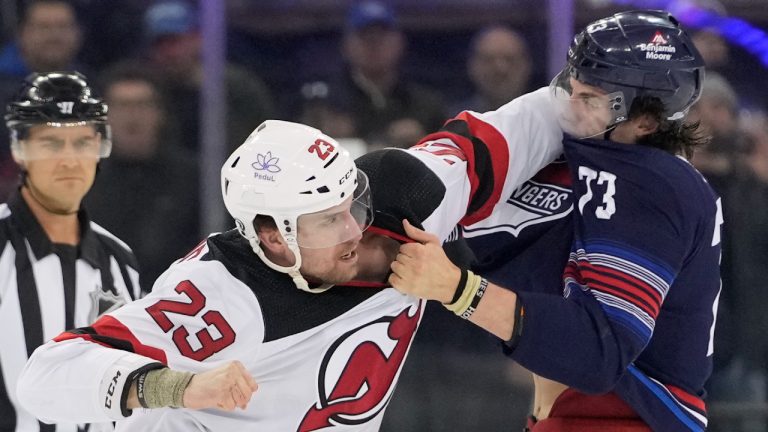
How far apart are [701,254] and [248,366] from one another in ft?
3.29

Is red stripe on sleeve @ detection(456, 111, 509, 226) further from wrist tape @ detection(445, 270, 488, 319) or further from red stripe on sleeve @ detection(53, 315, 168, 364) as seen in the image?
red stripe on sleeve @ detection(53, 315, 168, 364)

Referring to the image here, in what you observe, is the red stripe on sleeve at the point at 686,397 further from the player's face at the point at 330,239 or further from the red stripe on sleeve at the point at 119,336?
the red stripe on sleeve at the point at 119,336

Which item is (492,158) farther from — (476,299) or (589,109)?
(476,299)

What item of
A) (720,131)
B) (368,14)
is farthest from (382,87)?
(720,131)

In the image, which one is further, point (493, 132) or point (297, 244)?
point (493, 132)

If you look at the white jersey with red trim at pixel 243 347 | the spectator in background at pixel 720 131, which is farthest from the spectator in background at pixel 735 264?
the white jersey with red trim at pixel 243 347

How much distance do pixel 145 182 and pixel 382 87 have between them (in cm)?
95

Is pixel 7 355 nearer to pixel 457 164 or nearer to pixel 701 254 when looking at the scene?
pixel 457 164

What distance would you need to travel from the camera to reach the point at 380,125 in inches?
180

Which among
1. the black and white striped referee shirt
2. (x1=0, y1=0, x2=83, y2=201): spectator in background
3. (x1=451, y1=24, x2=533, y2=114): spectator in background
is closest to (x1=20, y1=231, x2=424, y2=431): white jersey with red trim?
the black and white striped referee shirt

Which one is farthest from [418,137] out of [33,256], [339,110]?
[33,256]

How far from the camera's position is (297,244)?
2523mm

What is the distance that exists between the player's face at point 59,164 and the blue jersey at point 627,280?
1.37 metres

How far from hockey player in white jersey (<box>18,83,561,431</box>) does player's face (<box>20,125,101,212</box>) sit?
1002 mm
